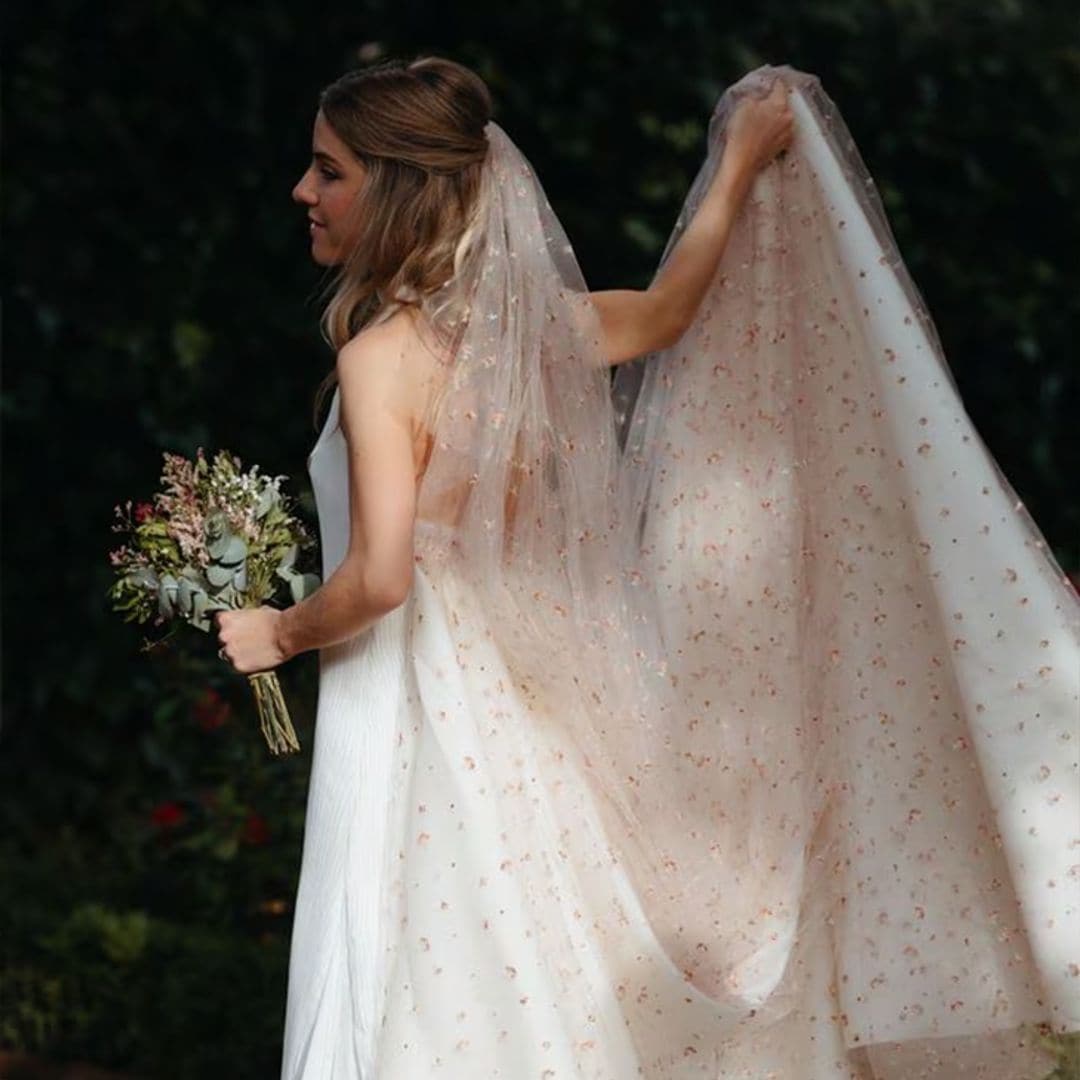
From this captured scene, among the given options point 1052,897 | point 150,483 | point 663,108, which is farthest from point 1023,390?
point 1052,897

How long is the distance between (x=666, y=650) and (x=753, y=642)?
Answer: 0.43ft

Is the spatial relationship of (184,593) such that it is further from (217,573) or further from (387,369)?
(387,369)

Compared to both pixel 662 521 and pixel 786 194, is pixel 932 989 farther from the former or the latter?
pixel 786 194

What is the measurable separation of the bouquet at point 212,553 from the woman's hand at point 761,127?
2.84 ft

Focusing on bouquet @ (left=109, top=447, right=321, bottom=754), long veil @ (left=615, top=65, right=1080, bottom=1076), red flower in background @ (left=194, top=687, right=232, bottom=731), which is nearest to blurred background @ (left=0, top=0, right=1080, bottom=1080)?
red flower in background @ (left=194, top=687, right=232, bottom=731)

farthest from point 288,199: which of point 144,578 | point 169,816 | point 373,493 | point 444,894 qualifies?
point 444,894

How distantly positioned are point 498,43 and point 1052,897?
11.8 feet

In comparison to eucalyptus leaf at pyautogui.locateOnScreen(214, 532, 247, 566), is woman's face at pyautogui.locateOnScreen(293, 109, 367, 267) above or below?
above

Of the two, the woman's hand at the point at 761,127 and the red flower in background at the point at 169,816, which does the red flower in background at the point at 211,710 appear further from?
the woman's hand at the point at 761,127

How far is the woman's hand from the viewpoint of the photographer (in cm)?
356

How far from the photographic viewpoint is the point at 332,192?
3334 millimetres

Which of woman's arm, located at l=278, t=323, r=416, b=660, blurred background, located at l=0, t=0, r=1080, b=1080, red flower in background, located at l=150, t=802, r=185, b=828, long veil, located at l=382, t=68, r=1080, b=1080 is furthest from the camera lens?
blurred background, located at l=0, t=0, r=1080, b=1080

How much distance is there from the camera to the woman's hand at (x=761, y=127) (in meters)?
3.56

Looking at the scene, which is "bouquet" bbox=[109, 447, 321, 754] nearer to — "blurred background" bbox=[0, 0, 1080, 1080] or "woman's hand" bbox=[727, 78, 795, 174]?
"woman's hand" bbox=[727, 78, 795, 174]
